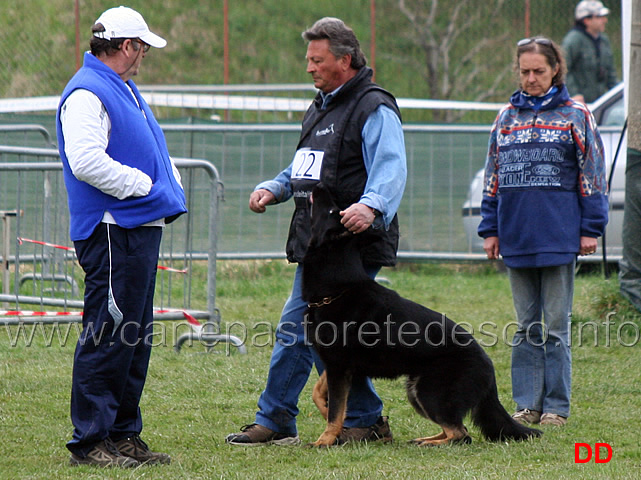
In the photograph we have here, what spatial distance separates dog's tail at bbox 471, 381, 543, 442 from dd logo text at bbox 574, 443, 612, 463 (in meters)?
0.26

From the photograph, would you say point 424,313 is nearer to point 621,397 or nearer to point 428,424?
point 428,424

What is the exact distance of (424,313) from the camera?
4.27 metres

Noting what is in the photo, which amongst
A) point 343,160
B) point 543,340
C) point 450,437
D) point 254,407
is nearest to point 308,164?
point 343,160


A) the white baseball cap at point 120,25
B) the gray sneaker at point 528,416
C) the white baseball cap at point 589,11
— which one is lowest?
the gray sneaker at point 528,416

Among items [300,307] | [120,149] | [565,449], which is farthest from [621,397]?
[120,149]

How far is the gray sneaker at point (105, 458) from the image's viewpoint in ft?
12.8

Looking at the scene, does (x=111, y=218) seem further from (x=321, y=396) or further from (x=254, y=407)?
(x=254, y=407)

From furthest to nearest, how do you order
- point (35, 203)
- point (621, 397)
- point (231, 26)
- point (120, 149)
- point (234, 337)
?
1. point (231, 26)
2. point (35, 203)
3. point (234, 337)
4. point (621, 397)
5. point (120, 149)

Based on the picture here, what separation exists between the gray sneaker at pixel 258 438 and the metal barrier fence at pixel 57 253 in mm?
1975

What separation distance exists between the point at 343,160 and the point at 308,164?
17 cm

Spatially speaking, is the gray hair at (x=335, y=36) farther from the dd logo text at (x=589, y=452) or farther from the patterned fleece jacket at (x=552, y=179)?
the dd logo text at (x=589, y=452)

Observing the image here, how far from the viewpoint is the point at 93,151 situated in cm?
368

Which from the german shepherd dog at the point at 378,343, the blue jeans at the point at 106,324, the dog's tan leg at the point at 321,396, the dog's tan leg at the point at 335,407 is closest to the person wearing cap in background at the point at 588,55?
the german shepherd dog at the point at 378,343

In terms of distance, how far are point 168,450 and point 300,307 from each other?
91 cm
